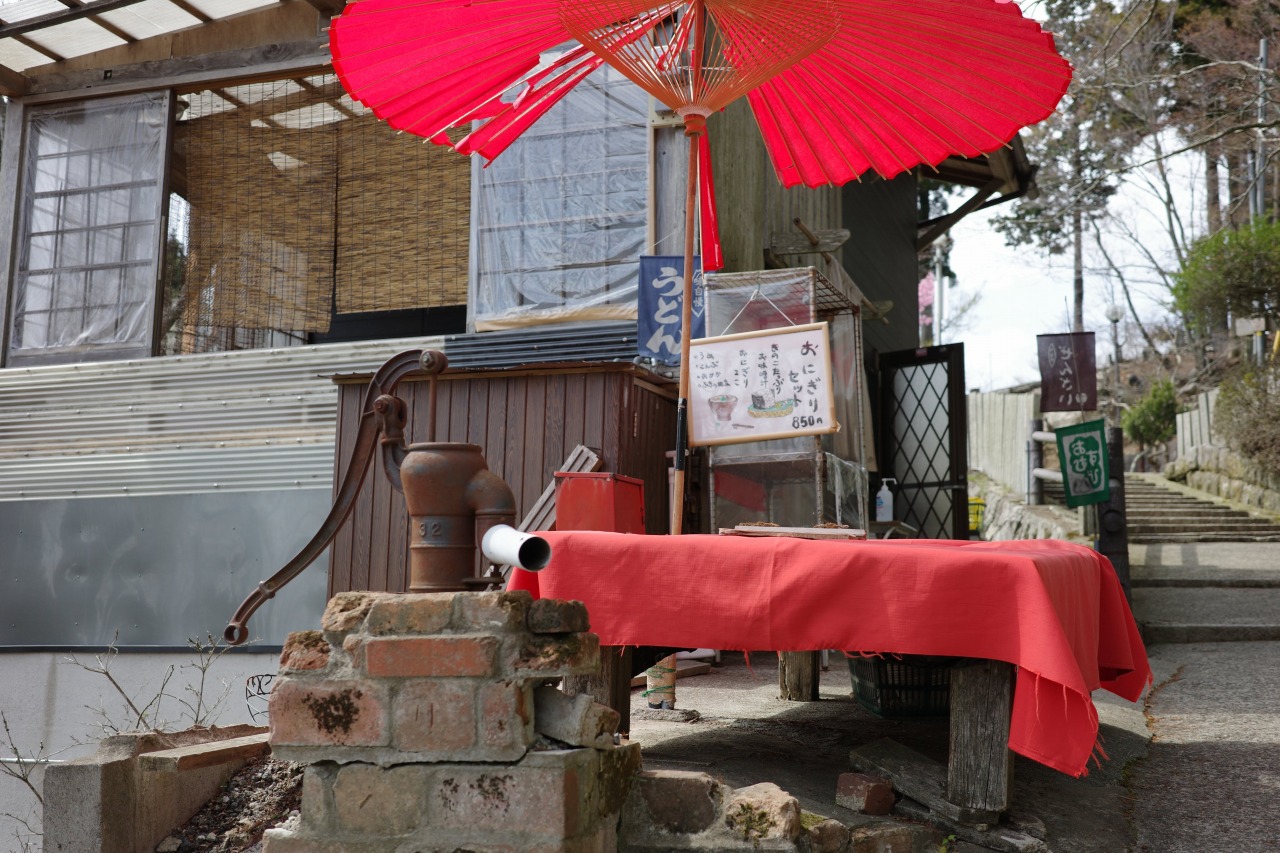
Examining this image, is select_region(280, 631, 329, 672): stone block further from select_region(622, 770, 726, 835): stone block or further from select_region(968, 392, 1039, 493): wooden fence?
select_region(968, 392, 1039, 493): wooden fence

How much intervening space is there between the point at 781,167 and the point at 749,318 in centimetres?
237

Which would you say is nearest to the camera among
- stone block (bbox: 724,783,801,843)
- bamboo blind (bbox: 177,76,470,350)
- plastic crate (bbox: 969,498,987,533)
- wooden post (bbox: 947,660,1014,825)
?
stone block (bbox: 724,783,801,843)

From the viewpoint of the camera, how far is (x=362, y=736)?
2.51 m

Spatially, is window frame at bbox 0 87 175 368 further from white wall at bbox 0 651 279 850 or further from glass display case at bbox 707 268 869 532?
glass display case at bbox 707 268 869 532

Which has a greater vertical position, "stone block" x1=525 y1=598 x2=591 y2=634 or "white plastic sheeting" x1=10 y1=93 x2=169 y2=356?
"white plastic sheeting" x1=10 y1=93 x2=169 y2=356

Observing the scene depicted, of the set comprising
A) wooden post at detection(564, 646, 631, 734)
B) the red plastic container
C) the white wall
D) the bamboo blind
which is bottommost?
the white wall

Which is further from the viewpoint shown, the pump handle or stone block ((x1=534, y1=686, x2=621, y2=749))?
the pump handle

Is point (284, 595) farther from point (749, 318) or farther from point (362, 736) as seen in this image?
point (362, 736)

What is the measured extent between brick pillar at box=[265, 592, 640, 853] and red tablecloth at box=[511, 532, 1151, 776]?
64cm

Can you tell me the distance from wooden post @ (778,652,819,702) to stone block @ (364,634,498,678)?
3235 millimetres

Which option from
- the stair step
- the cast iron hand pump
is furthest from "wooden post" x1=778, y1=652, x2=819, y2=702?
the stair step

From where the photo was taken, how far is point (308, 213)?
9.25 m

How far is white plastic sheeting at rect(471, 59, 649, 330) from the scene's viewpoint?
26.0 ft

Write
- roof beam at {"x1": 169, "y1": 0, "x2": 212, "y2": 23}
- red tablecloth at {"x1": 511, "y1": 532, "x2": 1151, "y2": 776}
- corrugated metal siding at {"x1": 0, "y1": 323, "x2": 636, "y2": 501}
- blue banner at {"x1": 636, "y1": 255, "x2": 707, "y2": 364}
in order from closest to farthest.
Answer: red tablecloth at {"x1": 511, "y1": 532, "x2": 1151, "y2": 776}, blue banner at {"x1": 636, "y1": 255, "x2": 707, "y2": 364}, corrugated metal siding at {"x1": 0, "y1": 323, "x2": 636, "y2": 501}, roof beam at {"x1": 169, "y1": 0, "x2": 212, "y2": 23}
